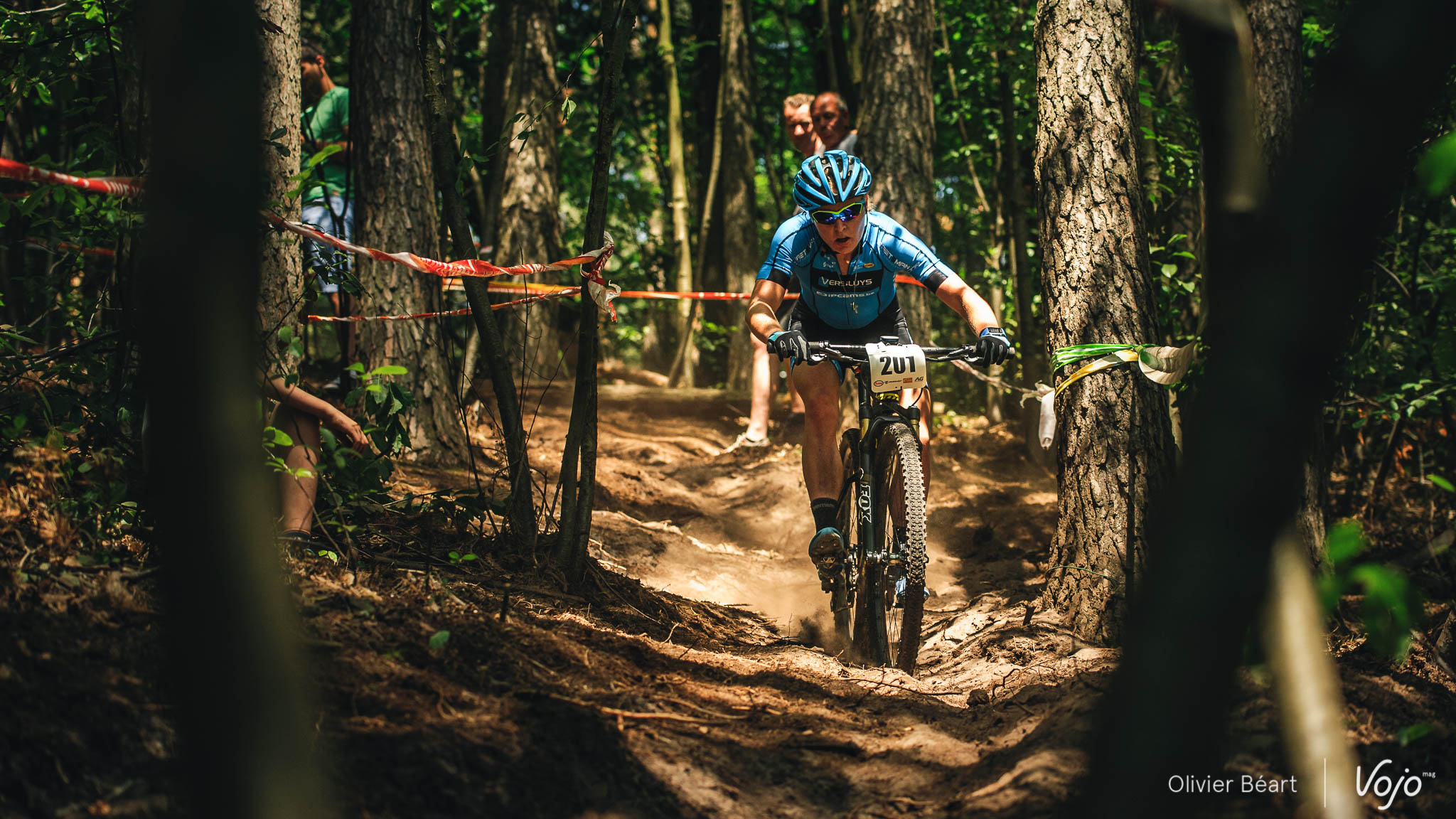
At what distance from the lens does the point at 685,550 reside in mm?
5820

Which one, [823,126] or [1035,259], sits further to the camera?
[1035,259]

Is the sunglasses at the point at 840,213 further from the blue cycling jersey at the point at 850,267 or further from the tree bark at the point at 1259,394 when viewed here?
the tree bark at the point at 1259,394

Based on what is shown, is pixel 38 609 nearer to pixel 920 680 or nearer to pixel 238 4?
pixel 238 4

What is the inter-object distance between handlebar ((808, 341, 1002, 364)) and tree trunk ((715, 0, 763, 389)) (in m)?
7.31

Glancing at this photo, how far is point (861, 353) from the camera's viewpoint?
13.2 feet

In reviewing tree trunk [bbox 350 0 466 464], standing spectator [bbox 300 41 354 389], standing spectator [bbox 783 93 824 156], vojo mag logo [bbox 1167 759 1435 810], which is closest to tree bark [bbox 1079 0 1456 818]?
vojo mag logo [bbox 1167 759 1435 810]

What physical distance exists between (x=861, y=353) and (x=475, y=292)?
1.66 meters

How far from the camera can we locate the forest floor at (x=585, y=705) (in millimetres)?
2074

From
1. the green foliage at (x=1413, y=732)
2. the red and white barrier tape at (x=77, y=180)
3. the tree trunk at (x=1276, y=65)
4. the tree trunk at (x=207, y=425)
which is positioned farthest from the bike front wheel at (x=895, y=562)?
the tree trunk at (x=1276, y=65)

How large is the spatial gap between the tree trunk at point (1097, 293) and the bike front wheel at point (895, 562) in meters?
0.77

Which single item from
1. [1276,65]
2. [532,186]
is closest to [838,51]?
[532,186]

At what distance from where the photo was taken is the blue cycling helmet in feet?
13.9

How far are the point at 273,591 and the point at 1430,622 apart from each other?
480 centimetres

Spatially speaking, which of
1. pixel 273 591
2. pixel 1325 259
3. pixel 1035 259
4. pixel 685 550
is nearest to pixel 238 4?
pixel 273 591
